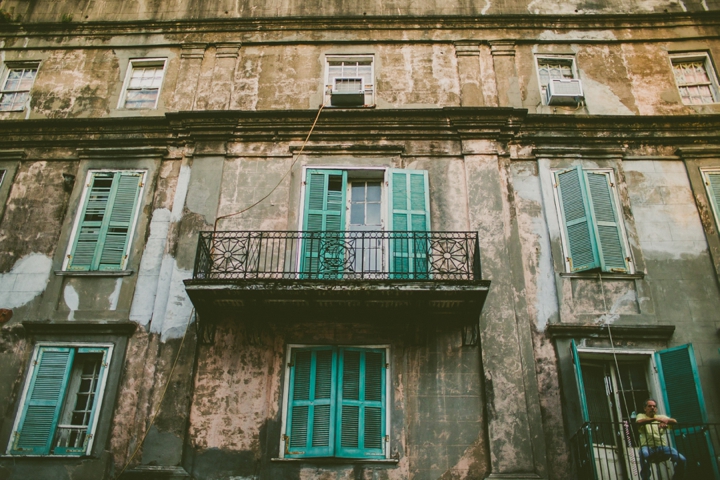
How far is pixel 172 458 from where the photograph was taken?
9.22 meters

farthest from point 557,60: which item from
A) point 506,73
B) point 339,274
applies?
point 339,274

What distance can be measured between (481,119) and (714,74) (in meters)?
5.03

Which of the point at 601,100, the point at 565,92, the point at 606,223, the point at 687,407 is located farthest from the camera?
the point at 601,100

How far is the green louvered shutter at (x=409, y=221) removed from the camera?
1028cm

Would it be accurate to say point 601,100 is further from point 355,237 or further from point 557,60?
point 355,237

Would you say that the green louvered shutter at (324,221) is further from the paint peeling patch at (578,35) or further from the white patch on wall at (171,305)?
the paint peeling patch at (578,35)

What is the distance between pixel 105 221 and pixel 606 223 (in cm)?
887

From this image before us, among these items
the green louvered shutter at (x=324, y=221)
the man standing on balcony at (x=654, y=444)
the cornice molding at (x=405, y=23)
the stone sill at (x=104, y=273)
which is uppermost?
the cornice molding at (x=405, y=23)

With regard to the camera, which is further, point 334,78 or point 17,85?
point 17,85

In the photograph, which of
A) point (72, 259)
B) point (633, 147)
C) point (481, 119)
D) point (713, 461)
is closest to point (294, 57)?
point (481, 119)

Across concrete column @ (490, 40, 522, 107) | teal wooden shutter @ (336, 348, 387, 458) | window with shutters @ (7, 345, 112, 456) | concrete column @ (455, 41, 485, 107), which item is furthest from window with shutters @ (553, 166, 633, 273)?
window with shutters @ (7, 345, 112, 456)

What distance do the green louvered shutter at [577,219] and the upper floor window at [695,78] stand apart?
3.38 metres

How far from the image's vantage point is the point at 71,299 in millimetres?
10633

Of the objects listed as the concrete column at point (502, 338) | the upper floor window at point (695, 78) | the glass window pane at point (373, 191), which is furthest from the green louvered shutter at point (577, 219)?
the upper floor window at point (695, 78)
